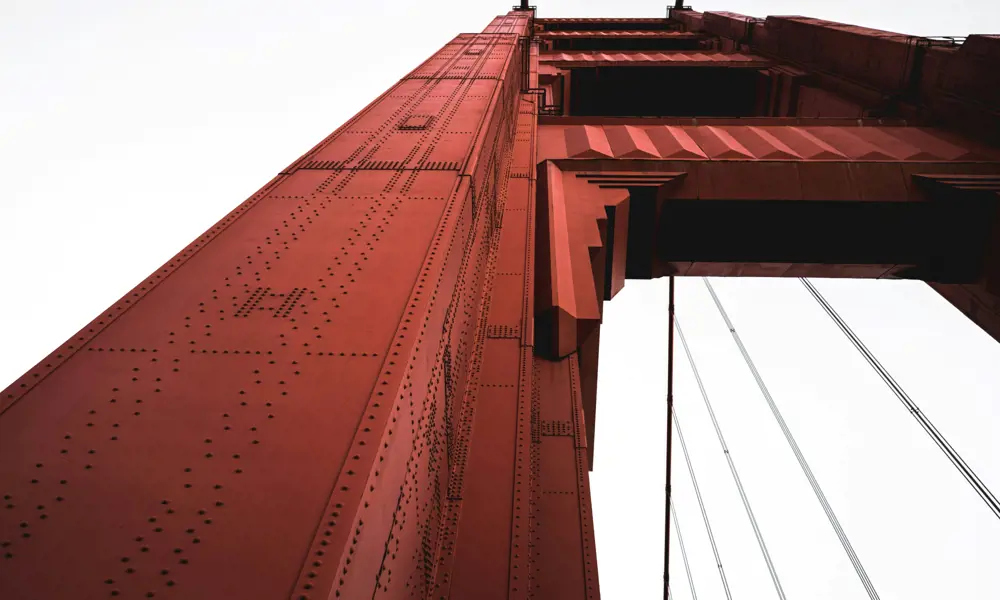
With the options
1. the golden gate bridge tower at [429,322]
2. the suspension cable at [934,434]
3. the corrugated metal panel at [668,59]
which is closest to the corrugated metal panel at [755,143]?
the golden gate bridge tower at [429,322]

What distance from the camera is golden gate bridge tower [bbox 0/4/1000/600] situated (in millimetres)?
2432

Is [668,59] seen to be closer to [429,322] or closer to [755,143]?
[755,143]

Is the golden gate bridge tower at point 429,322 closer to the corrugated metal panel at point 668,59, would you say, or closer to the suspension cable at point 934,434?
the suspension cable at point 934,434

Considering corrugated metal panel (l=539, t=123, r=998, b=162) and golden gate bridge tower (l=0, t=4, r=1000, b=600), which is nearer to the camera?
golden gate bridge tower (l=0, t=4, r=1000, b=600)

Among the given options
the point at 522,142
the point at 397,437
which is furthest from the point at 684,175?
the point at 397,437

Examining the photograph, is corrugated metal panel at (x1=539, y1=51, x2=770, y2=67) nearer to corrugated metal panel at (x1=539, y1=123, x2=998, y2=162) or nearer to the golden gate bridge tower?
the golden gate bridge tower

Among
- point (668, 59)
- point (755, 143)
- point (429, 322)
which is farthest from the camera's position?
point (668, 59)

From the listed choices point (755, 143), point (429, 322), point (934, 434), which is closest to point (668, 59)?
point (755, 143)

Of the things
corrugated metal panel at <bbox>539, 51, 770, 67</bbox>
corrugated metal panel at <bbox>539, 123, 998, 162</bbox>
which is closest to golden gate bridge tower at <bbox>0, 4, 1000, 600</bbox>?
corrugated metal panel at <bbox>539, 123, 998, 162</bbox>

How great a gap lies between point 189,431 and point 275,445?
1.63ft

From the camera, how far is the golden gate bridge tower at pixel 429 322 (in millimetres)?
2432

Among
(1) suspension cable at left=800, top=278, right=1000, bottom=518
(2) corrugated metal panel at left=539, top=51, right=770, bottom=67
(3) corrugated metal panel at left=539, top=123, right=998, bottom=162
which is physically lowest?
(1) suspension cable at left=800, top=278, right=1000, bottom=518

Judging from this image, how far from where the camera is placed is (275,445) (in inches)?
110

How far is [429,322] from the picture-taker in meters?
3.86
